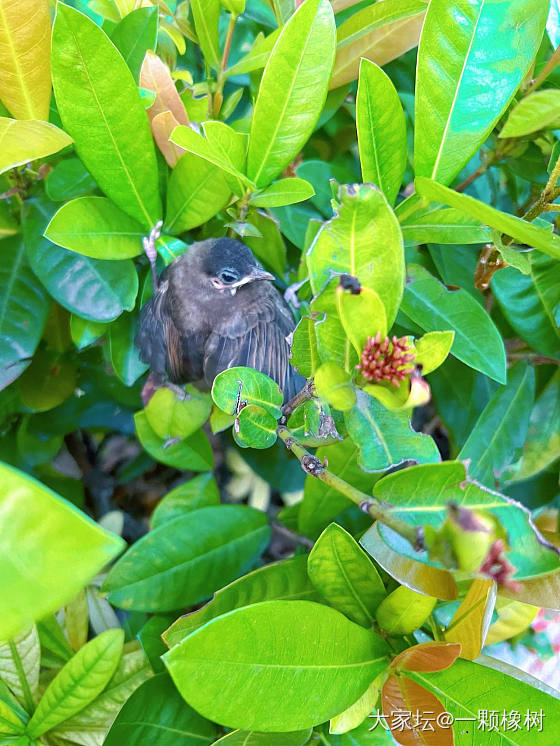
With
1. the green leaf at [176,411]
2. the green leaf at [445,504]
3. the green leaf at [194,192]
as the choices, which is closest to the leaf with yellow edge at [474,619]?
the green leaf at [445,504]

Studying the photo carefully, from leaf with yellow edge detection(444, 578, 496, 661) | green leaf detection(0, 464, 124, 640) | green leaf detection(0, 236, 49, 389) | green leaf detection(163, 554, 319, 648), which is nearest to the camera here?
green leaf detection(0, 464, 124, 640)

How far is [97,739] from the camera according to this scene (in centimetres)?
81

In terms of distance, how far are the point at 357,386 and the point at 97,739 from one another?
0.62 metres

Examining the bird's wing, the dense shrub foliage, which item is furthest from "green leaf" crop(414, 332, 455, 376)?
the bird's wing

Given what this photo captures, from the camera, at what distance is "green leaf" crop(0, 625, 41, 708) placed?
0.79 metres

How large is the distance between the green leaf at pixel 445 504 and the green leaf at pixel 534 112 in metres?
0.41

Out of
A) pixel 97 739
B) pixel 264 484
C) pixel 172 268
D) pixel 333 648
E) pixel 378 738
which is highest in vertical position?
pixel 172 268

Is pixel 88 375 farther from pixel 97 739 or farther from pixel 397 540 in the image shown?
pixel 397 540

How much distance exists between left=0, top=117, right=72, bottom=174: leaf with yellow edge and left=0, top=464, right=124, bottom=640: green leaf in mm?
389

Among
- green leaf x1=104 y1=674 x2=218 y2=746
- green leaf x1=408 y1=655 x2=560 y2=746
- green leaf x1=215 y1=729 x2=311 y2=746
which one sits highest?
green leaf x1=408 y1=655 x2=560 y2=746

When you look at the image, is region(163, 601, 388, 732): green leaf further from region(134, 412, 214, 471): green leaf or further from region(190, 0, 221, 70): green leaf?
region(190, 0, 221, 70): green leaf

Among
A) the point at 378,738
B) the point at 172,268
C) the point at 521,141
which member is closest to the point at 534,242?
the point at 521,141

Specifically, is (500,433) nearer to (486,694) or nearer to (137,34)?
(486,694)

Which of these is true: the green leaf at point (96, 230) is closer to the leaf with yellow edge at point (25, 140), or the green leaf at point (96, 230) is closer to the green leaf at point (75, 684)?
the leaf with yellow edge at point (25, 140)
